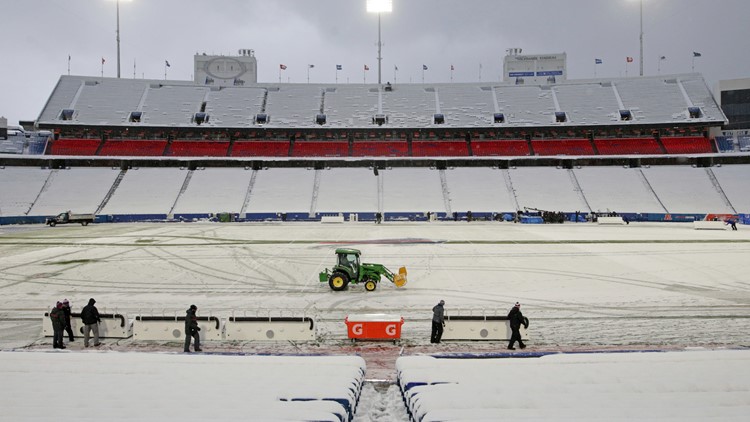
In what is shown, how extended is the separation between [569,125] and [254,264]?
5390cm

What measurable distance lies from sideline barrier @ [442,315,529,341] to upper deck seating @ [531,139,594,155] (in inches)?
2253

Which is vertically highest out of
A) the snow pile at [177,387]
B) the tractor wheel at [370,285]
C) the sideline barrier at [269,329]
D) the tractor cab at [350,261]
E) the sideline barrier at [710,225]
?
the sideline barrier at [710,225]

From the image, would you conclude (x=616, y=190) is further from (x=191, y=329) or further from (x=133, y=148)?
(x=133, y=148)

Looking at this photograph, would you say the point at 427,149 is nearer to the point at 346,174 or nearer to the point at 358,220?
the point at 346,174

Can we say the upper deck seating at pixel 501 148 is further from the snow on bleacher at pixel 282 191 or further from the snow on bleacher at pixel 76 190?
the snow on bleacher at pixel 76 190

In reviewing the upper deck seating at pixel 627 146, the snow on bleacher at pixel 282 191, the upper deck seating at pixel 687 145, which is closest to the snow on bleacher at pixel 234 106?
the snow on bleacher at pixel 282 191

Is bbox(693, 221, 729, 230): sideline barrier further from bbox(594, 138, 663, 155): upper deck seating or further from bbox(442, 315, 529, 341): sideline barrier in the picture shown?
bbox(442, 315, 529, 341): sideline barrier

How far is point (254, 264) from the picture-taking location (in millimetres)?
24234

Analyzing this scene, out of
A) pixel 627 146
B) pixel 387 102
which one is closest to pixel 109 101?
pixel 387 102

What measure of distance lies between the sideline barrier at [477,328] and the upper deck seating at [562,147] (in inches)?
2253

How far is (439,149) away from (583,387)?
62.2 m

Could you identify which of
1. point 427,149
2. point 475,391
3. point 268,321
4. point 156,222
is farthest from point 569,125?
point 475,391

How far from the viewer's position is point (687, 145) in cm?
6281

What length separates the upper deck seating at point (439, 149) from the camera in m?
66.1
